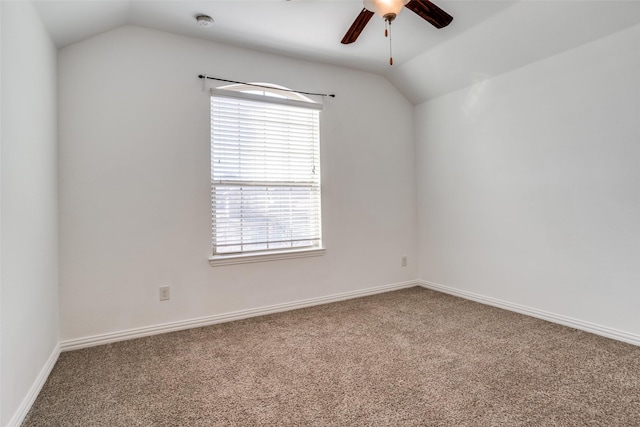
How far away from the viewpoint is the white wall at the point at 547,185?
2.46m

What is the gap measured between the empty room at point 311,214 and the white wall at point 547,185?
2cm

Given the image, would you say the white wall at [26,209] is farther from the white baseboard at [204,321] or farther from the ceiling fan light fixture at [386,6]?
the ceiling fan light fixture at [386,6]

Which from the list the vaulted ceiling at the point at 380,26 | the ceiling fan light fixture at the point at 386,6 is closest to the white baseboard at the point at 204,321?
the vaulted ceiling at the point at 380,26

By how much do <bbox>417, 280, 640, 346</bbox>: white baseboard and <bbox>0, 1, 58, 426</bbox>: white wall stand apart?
11.9ft

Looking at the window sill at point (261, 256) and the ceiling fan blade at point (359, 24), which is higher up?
the ceiling fan blade at point (359, 24)

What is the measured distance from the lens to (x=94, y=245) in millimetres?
2576

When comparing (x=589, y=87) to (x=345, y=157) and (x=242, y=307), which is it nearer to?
(x=345, y=157)

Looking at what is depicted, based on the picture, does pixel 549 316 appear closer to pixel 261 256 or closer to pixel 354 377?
pixel 354 377

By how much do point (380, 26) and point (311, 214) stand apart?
1844 millimetres

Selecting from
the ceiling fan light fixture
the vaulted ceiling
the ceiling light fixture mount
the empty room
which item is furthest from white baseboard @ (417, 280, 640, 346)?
the ceiling light fixture mount

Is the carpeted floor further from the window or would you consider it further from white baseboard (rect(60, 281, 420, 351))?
the window

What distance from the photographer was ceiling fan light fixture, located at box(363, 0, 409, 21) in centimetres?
178

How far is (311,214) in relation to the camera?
3549mm

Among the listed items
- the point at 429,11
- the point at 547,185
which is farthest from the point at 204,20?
the point at 547,185
